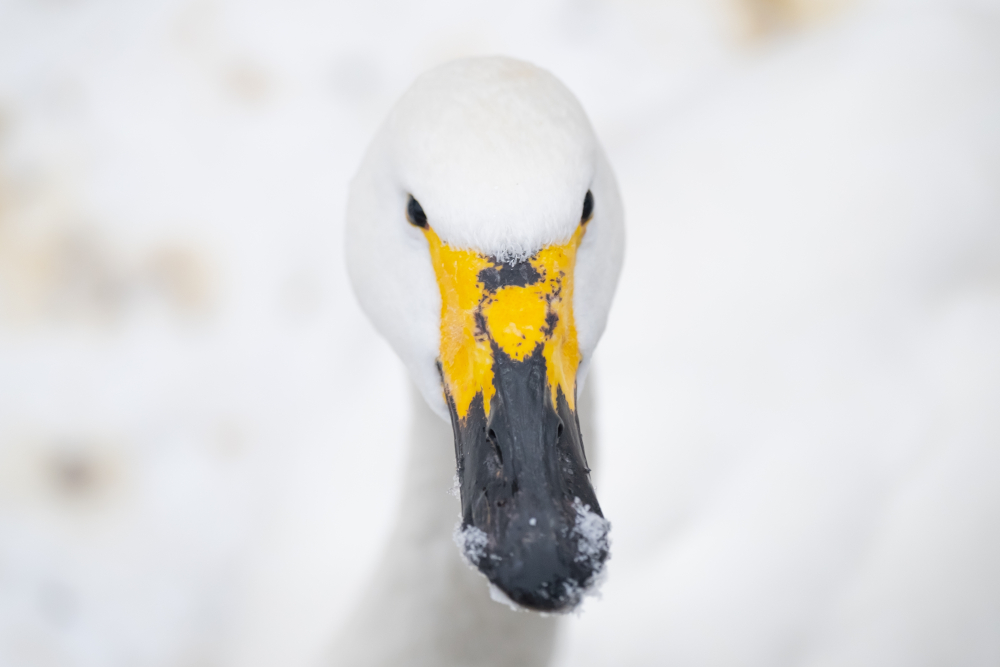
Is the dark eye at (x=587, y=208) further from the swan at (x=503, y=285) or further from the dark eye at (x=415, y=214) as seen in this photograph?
the dark eye at (x=415, y=214)

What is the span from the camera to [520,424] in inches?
40.4

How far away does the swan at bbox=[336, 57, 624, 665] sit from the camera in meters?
0.96

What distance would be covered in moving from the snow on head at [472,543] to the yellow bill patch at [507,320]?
154 millimetres

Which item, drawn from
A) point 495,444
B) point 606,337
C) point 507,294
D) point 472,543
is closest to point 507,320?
point 507,294

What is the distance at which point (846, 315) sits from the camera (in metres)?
1.94

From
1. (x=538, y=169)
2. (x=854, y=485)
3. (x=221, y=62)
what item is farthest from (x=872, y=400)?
(x=221, y=62)

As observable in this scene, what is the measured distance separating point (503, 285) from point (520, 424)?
0.17m

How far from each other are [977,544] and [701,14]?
181 centimetres

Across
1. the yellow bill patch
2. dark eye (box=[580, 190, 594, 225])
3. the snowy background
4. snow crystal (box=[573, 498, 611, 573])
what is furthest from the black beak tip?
the snowy background

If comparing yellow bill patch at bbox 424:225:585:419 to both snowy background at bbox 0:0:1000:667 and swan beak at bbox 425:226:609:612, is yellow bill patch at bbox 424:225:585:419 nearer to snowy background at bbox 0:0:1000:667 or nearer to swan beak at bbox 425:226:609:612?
swan beak at bbox 425:226:609:612

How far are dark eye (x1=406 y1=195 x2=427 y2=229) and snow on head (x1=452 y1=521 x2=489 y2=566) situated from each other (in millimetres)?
404

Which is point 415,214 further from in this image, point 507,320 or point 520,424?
point 520,424

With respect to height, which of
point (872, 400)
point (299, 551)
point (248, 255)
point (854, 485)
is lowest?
point (299, 551)

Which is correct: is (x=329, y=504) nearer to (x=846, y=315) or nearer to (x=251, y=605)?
(x=251, y=605)
